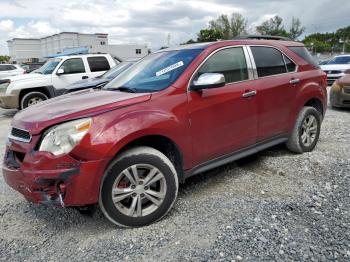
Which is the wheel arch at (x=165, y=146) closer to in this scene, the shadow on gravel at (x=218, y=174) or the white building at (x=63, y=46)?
the shadow on gravel at (x=218, y=174)

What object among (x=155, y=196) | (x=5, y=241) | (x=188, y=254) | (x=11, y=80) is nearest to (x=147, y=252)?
(x=188, y=254)

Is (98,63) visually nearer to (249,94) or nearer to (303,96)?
(303,96)

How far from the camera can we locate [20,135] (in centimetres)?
307

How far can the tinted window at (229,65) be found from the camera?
3736 mm

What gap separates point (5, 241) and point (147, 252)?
1.34m

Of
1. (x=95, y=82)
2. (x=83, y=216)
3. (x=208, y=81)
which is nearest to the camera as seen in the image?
(x=208, y=81)

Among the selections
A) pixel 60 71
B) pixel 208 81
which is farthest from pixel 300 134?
pixel 60 71

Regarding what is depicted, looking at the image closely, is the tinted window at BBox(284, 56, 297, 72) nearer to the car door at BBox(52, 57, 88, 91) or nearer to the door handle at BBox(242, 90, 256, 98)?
the door handle at BBox(242, 90, 256, 98)

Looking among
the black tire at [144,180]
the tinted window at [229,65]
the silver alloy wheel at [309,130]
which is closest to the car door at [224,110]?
the tinted window at [229,65]

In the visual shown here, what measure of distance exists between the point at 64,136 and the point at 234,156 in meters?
1.97

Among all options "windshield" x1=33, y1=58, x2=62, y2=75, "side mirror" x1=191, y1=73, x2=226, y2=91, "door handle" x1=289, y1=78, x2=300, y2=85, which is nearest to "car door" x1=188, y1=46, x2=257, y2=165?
"side mirror" x1=191, y1=73, x2=226, y2=91

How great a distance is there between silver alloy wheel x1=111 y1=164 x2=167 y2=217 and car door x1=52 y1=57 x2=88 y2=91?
8085 mm

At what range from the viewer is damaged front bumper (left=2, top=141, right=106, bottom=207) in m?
2.75

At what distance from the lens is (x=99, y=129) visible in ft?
9.34
